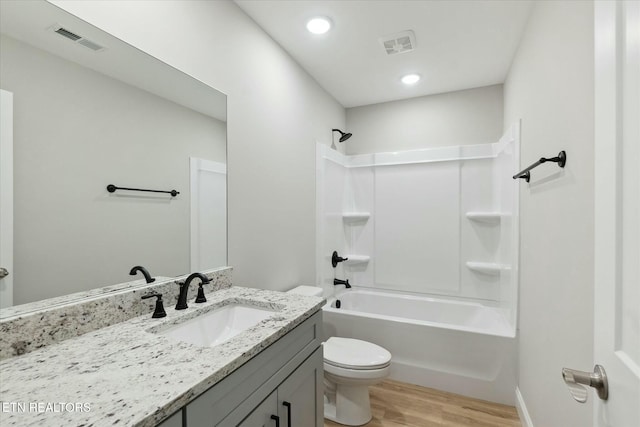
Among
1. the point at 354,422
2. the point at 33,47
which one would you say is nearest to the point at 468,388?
the point at 354,422

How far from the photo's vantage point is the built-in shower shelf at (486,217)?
278 cm

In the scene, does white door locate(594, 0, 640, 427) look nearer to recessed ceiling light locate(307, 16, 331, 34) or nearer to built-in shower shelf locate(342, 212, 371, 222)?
recessed ceiling light locate(307, 16, 331, 34)

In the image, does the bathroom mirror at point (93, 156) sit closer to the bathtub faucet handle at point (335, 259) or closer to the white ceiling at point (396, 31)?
the white ceiling at point (396, 31)

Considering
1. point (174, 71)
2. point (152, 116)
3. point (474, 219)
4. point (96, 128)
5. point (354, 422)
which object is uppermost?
point (174, 71)

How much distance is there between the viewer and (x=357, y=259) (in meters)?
3.32

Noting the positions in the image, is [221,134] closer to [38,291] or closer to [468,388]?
[38,291]

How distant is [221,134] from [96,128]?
2.12ft

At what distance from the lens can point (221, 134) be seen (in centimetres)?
166

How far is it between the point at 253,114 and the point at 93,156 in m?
1.05

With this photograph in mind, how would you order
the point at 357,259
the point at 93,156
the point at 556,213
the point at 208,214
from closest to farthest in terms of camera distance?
the point at 93,156
the point at 556,213
the point at 208,214
the point at 357,259

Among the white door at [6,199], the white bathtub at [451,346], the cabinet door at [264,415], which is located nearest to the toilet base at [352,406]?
the white bathtub at [451,346]

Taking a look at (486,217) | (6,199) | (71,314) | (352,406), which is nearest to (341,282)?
(352,406)

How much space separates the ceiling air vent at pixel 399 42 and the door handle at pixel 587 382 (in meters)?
2.17

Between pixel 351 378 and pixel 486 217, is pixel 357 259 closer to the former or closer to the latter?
pixel 486 217
